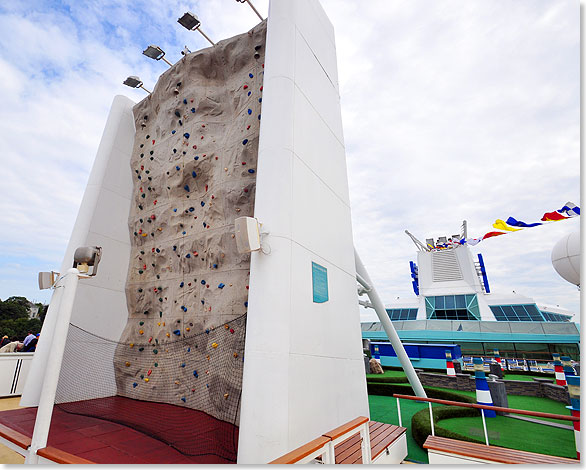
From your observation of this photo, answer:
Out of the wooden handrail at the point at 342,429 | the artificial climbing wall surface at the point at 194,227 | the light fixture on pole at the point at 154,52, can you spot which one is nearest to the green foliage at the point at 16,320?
the artificial climbing wall surface at the point at 194,227

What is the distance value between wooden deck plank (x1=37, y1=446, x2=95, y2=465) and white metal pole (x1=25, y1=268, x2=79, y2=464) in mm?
197

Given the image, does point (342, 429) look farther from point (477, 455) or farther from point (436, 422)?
point (436, 422)

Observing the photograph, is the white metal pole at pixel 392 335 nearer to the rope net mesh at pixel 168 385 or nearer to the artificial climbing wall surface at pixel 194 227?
the artificial climbing wall surface at pixel 194 227

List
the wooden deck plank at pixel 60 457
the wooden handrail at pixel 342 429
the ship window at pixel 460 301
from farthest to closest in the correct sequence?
the ship window at pixel 460 301
the wooden handrail at pixel 342 429
the wooden deck plank at pixel 60 457

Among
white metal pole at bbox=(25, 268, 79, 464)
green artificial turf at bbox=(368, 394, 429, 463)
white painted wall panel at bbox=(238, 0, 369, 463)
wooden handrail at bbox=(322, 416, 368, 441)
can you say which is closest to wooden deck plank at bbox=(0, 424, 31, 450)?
white metal pole at bbox=(25, 268, 79, 464)

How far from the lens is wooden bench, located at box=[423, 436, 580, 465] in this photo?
3.07 meters

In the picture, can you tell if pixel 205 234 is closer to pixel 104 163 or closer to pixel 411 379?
pixel 104 163

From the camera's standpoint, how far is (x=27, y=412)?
4570mm

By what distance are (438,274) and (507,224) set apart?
50.7 feet

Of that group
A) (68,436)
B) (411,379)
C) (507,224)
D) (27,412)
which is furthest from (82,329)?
(507,224)

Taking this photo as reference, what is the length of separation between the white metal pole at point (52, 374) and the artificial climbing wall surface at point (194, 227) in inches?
63.3

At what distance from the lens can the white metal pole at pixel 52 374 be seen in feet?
8.27

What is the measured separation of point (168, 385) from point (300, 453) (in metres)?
3.86

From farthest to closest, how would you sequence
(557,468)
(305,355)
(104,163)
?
(104,163)
(305,355)
(557,468)
